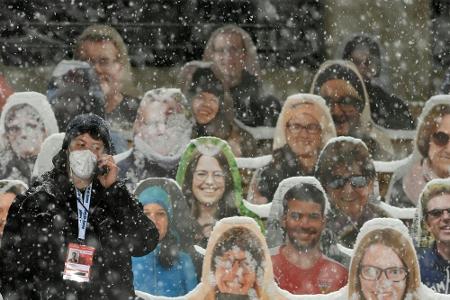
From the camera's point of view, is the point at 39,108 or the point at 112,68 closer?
the point at 39,108

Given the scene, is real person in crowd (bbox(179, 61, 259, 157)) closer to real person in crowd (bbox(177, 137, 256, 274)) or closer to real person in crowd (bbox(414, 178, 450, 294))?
real person in crowd (bbox(177, 137, 256, 274))

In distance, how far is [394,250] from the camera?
5.72 metres

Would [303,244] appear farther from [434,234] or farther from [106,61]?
[106,61]

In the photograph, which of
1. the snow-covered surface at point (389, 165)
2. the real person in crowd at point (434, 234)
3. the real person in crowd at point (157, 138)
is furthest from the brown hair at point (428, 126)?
the real person in crowd at point (157, 138)

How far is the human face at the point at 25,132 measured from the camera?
6.28 m

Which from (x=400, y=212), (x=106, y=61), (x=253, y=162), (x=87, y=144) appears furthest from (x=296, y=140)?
(x=87, y=144)

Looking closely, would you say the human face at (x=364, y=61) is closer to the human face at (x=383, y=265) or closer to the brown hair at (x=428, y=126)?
the brown hair at (x=428, y=126)

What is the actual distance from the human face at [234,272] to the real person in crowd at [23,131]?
1143 millimetres

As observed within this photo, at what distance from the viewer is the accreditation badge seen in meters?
4.32

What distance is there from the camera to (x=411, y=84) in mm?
7488

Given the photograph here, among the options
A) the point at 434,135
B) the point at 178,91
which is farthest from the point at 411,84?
the point at 178,91

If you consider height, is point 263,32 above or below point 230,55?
above

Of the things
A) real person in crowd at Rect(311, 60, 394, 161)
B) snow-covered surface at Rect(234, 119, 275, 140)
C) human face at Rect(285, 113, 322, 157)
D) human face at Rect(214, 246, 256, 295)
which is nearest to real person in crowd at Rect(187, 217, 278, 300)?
human face at Rect(214, 246, 256, 295)

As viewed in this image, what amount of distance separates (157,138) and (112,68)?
0.68 m
